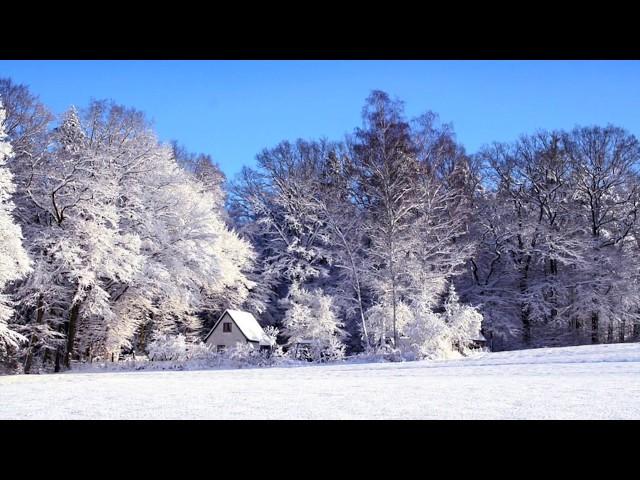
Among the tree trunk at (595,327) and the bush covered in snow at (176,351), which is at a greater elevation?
the tree trunk at (595,327)

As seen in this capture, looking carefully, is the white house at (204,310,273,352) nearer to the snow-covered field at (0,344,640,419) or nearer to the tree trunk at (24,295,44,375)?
the tree trunk at (24,295,44,375)

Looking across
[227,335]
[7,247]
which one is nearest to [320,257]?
[227,335]

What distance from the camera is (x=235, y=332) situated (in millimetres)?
27547

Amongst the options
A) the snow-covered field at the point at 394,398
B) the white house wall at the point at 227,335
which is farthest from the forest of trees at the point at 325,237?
the snow-covered field at the point at 394,398

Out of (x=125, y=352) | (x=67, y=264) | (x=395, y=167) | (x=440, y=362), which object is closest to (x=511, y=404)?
(x=440, y=362)

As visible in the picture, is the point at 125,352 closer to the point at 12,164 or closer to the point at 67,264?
the point at 67,264

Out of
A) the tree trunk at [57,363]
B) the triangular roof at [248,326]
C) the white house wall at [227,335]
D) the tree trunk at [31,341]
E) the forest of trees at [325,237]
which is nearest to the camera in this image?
the tree trunk at [31,341]

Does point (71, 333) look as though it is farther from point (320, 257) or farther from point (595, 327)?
Answer: point (595, 327)

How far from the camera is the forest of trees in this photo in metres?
20.8

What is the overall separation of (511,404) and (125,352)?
24.3 m

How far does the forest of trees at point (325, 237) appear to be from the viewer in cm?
2084

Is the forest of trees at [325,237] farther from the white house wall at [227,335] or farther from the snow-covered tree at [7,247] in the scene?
the white house wall at [227,335]
